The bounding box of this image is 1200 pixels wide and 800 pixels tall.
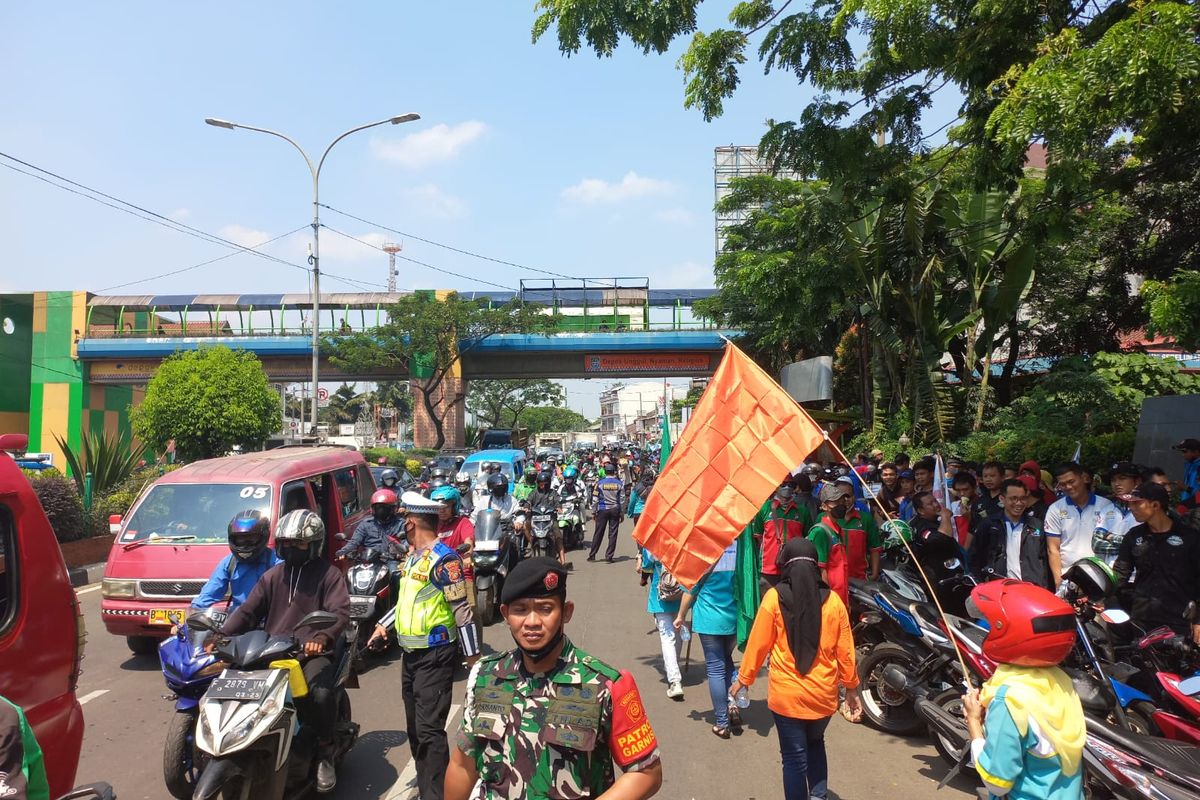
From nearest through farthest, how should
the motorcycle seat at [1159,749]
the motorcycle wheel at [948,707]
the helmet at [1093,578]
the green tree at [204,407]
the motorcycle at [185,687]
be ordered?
the motorcycle seat at [1159,749] → the motorcycle at [185,687] → the motorcycle wheel at [948,707] → the helmet at [1093,578] → the green tree at [204,407]

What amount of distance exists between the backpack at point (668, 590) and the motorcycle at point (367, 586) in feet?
7.99

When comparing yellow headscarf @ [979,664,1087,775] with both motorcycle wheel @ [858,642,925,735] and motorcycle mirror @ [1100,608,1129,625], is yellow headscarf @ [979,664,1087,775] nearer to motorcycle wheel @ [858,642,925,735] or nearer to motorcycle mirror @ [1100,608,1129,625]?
motorcycle mirror @ [1100,608,1129,625]

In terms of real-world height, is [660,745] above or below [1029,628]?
below

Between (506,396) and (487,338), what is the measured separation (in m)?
29.9

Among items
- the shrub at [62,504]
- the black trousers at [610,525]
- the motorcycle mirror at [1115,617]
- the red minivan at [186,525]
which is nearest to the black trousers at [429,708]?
the red minivan at [186,525]

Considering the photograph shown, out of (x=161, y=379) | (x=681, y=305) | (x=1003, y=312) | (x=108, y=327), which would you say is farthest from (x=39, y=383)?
(x=1003, y=312)

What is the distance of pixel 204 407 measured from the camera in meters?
22.3

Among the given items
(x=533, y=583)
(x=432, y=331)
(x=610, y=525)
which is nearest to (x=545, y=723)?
(x=533, y=583)

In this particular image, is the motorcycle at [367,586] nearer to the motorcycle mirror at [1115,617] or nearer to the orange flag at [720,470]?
the orange flag at [720,470]

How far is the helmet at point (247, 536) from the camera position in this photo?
4805 millimetres

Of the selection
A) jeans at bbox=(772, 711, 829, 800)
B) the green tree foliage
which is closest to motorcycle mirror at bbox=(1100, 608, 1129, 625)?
jeans at bbox=(772, 711, 829, 800)

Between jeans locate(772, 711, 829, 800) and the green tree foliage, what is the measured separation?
62.3 metres

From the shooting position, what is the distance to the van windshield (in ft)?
24.8

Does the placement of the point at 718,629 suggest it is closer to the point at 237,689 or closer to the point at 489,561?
the point at 237,689
